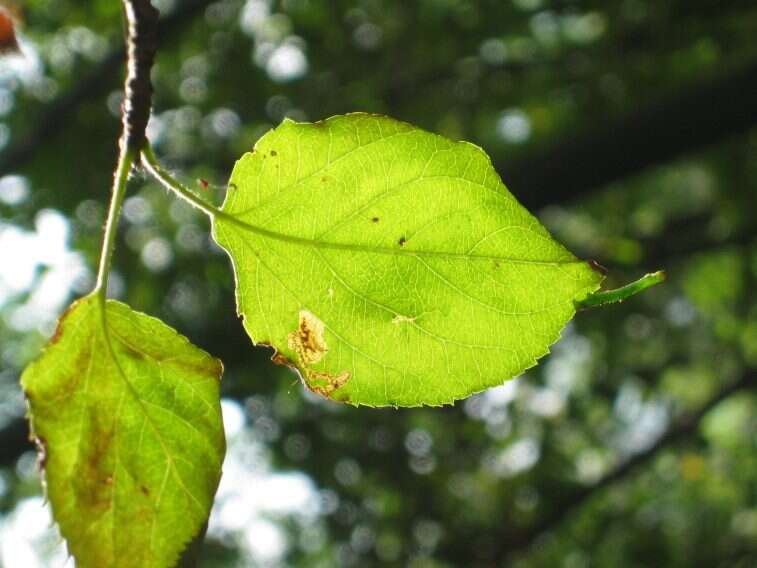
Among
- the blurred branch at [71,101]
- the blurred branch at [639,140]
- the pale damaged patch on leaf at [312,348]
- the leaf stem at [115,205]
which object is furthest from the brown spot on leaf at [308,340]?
the blurred branch at [71,101]

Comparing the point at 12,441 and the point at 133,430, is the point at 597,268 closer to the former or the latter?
the point at 133,430

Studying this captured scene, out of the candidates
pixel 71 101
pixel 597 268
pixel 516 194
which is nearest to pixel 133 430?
pixel 597 268

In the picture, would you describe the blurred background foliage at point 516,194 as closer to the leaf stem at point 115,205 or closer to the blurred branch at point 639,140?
the blurred branch at point 639,140

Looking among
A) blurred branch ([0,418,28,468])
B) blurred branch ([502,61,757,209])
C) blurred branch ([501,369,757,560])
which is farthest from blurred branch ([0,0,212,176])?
blurred branch ([501,369,757,560])

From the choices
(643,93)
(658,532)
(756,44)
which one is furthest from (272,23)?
(658,532)

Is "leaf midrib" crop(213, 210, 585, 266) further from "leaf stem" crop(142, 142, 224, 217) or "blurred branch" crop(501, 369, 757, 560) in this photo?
"blurred branch" crop(501, 369, 757, 560)
